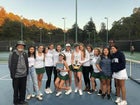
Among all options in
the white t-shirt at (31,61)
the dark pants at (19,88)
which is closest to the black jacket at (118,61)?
the white t-shirt at (31,61)

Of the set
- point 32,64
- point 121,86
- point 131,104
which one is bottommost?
point 131,104

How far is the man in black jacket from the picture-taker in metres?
6.87

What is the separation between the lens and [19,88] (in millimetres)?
7273

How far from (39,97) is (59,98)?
61 cm

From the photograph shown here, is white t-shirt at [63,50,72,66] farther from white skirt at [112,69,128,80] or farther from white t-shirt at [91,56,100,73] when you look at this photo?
white skirt at [112,69,128,80]

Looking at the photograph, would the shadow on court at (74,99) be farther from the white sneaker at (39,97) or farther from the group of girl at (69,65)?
Result: the group of girl at (69,65)

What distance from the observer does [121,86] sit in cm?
700

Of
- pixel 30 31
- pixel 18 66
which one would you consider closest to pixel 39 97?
pixel 18 66

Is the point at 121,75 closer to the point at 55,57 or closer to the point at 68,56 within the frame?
the point at 68,56

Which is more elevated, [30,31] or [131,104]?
[30,31]

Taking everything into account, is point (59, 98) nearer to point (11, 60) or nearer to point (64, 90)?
point (64, 90)

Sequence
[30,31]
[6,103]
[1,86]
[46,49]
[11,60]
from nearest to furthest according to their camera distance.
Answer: [11,60] < [6,103] < [46,49] < [1,86] < [30,31]

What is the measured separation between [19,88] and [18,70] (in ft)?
1.90

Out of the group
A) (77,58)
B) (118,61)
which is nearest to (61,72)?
(77,58)
